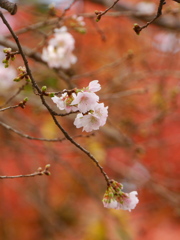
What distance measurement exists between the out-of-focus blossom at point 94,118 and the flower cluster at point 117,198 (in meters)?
0.19

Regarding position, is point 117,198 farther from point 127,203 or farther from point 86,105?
point 86,105

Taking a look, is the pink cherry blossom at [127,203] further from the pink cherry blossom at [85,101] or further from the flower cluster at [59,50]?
the flower cluster at [59,50]

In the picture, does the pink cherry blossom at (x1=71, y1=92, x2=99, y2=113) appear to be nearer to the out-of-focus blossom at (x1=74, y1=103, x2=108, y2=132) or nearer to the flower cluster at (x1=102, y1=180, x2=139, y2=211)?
the out-of-focus blossom at (x1=74, y1=103, x2=108, y2=132)

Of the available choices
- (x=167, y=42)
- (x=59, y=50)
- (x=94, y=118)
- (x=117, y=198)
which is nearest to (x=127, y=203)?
(x=117, y=198)

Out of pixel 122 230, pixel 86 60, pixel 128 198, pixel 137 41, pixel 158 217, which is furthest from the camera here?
pixel 158 217

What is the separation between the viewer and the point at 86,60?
5.08m

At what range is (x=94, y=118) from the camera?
3.89 ft

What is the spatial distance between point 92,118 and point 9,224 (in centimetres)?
534

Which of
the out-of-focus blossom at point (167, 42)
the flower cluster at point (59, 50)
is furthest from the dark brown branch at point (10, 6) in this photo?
the out-of-focus blossom at point (167, 42)

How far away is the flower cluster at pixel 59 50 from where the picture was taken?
2.20 meters

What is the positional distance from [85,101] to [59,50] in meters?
1.16

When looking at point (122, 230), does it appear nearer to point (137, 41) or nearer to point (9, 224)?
point (137, 41)

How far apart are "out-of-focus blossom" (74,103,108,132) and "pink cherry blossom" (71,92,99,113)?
0.03 m

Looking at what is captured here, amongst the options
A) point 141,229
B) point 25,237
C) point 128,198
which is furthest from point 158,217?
point 128,198
